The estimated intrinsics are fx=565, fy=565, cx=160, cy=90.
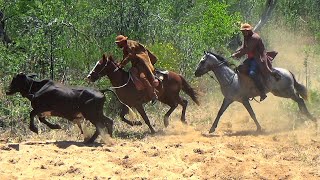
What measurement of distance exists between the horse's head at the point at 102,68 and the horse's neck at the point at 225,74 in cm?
266

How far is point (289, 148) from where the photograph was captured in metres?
11.3

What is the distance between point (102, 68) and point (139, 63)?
891 millimetres

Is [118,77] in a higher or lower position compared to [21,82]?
lower

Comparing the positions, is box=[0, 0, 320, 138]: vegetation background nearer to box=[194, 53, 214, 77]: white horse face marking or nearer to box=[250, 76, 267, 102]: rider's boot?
box=[250, 76, 267, 102]: rider's boot

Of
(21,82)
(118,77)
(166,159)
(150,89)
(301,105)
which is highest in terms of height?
(21,82)

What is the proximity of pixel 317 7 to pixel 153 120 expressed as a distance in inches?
1016

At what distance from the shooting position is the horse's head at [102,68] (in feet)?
43.8

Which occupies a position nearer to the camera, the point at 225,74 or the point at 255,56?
the point at 255,56

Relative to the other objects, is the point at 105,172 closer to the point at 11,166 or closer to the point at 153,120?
the point at 11,166

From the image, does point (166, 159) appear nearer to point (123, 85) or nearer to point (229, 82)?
point (123, 85)

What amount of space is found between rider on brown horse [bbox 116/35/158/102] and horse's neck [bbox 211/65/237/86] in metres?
1.64

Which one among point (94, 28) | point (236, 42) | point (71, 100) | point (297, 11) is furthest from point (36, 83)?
point (297, 11)

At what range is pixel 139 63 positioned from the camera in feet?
44.4

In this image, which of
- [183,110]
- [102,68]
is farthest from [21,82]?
[183,110]
